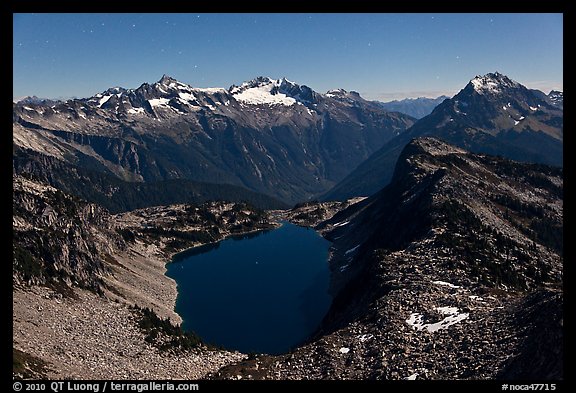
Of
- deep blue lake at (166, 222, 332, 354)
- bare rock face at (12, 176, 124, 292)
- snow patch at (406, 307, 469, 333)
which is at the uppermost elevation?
snow patch at (406, 307, 469, 333)

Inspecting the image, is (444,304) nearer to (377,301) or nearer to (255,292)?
(377,301)

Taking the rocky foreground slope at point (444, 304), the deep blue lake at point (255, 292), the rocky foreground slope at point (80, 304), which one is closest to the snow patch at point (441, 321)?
the rocky foreground slope at point (444, 304)

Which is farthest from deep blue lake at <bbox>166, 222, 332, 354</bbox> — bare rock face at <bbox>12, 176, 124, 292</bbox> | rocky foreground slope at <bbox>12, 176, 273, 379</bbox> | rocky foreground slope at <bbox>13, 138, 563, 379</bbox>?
bare rock face at <bbox>12, 176, 124, 292</bbox>

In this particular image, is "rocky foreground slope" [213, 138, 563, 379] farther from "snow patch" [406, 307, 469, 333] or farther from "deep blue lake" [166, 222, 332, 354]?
"deep blue lake" [166, 222, 332, 354]

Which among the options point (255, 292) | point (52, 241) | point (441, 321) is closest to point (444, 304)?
point (441, 321)

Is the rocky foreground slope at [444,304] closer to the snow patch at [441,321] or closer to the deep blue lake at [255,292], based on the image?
the snow patch at [441,321]
